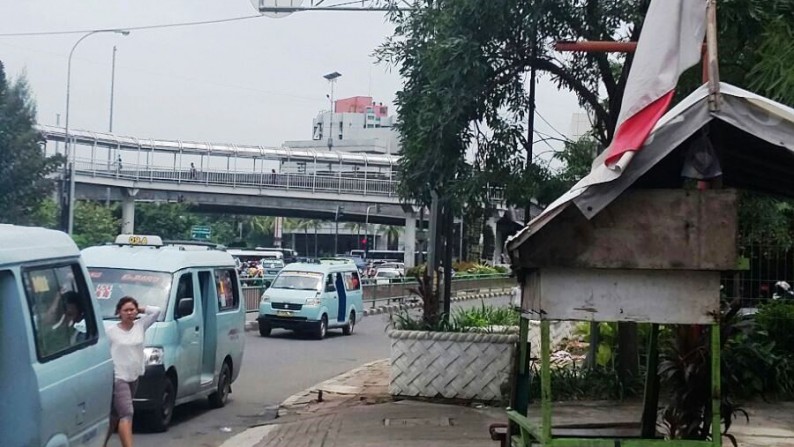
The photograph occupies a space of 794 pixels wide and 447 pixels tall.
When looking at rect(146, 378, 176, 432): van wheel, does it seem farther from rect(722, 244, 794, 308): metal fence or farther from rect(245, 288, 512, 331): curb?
rect(722, 244, 794, 308): metal fence

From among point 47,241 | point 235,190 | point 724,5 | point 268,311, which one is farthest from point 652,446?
point 235,190

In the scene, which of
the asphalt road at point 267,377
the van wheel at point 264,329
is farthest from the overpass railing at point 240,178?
the asphalt road at point 267,377

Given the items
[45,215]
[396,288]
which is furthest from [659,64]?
[396,288]

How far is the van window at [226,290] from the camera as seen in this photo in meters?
13.5

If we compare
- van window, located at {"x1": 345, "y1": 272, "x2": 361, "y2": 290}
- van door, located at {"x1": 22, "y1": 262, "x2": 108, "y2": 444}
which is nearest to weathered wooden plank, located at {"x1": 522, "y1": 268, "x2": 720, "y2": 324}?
van door, located at {"x1": 22, "y1": 262, "x2": 108, "y2": 444}

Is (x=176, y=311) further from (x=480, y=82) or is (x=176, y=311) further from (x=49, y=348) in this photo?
(x=49, y=348)

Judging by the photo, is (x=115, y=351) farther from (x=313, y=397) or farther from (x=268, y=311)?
(x=268, y=311)

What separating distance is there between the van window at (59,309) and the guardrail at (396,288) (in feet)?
40.5

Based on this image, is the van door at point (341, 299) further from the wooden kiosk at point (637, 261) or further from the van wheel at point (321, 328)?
the wooden kiosk at point (637, 261)

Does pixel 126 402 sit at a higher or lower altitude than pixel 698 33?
lower

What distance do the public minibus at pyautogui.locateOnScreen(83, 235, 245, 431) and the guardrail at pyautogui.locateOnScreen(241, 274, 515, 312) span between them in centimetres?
584

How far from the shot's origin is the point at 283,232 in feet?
387

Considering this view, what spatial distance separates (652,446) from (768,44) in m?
4.77

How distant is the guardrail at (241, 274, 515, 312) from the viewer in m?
29.3
